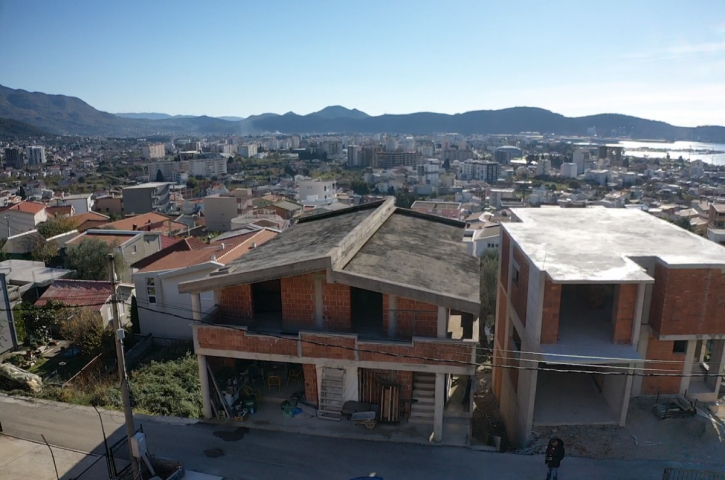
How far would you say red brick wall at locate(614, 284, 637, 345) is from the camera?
12.1 m

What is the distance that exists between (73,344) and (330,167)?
14895 centimetres

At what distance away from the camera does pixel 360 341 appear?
11539 mm

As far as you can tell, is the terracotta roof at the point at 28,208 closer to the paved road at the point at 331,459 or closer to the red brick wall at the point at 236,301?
the paved road at the point at 331,459

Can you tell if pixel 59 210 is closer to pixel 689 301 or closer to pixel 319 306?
pixel 319 306

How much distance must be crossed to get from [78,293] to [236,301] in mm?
16771

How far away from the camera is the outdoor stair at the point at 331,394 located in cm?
1216

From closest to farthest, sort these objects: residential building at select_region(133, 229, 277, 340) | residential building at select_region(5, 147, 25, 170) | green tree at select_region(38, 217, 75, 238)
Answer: residential building at select_region(133, 229, 277, 340) → green tree at select_region(38, 217, 75, 238) → residential building at select_region(5, 147, 25, 170)

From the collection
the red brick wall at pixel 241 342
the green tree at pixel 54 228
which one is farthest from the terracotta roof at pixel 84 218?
the red brick wall at pixel 241 342


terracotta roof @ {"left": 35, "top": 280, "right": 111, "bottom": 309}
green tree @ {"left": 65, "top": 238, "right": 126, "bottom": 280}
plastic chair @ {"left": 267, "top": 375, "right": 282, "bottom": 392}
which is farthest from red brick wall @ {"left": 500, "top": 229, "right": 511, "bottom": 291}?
green tree @ {"left": 65, "top": 238, "right": 126, "bottom": 280}

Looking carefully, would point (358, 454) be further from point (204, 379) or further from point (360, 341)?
point (204, 379)

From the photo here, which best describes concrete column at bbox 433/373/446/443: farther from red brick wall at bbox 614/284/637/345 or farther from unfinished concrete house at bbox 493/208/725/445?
red brick wall at bbox 614/284/637/345

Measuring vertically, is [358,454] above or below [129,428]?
below

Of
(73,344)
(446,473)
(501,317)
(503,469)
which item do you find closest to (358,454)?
(446,473)

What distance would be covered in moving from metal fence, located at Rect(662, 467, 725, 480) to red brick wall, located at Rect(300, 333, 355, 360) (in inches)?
279
